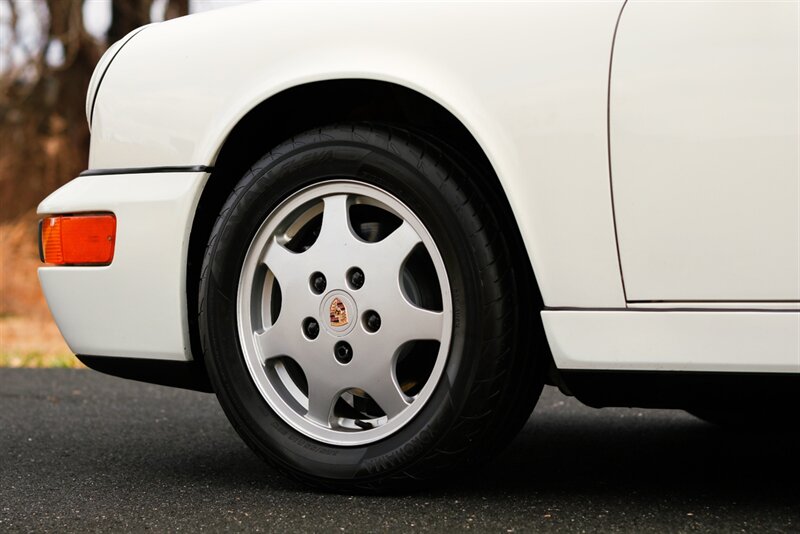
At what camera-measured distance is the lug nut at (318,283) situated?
94.3 inches

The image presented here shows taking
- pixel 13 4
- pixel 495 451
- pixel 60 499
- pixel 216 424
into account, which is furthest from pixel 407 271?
pixel 13 4

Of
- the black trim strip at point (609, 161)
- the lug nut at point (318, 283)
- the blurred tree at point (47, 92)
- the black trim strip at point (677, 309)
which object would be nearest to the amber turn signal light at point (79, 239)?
→ the lug nut at point (318, 283)

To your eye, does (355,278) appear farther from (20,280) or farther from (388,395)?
(20,280)

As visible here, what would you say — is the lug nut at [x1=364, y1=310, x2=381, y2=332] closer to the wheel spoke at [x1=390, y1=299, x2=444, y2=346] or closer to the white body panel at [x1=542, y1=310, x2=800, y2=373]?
the wheel spoke at [x1=390, y1=299, x2=444, y2=346]

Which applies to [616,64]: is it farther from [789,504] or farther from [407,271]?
[789,504]

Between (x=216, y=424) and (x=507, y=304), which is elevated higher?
(x=507, y=304)

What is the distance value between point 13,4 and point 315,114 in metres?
8.78

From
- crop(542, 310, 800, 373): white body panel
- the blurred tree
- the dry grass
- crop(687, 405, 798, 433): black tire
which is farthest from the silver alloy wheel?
the blurred tree

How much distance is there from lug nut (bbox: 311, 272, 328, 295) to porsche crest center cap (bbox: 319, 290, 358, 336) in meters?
0.04

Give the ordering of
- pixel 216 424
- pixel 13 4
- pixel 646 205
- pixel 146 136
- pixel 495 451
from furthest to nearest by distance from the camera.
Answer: pixel 13 4 → pixel 216 424 → pixel 146 136 → pixel 495 451 → pixel 646 205

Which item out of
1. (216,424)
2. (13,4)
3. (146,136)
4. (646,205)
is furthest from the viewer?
(13,4)

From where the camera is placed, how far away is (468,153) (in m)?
2.38

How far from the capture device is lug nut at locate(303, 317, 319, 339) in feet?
7.88

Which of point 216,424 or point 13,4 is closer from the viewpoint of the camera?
point 216,424
